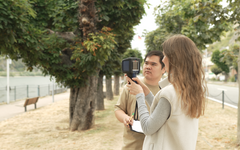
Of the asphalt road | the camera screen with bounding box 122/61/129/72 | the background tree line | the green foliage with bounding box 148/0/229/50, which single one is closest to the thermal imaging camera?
the camera screen with bounding box 122/61/129/72

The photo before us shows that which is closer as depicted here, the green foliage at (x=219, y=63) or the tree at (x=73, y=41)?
the tree at (x=73, y=41)

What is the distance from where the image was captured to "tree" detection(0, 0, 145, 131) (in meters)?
5.38

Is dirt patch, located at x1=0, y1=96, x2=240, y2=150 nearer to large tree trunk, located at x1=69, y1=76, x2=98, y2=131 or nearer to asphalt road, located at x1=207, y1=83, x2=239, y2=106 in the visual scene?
large tree trunk, located at x1=69, y1=76, x2=98, y2=131

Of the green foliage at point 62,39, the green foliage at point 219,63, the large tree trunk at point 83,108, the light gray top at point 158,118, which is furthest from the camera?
the green foliage at point 219,63

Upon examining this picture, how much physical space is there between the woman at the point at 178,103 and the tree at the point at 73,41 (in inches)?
182

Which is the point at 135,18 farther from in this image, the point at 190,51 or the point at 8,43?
the point at 190,51

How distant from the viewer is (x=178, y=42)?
53.2 inches

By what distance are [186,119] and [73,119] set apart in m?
6.81

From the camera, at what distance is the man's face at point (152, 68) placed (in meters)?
2.25

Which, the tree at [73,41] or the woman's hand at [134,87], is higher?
the tree at [73,41]

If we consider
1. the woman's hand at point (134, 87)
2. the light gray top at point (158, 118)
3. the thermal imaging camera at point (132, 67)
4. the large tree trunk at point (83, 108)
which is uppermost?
the thermal imaging camera at point (132, 67)

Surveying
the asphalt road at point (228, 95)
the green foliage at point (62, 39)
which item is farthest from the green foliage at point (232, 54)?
the green foliage at point (62, 39)

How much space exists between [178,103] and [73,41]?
251 inches

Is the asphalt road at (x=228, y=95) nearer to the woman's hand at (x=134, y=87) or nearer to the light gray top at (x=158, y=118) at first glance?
the woman's hand at (x=134, y=87)
